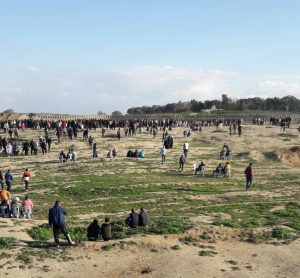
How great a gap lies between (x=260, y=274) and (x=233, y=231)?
12.7 ft

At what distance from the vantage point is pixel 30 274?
14930 millimetres

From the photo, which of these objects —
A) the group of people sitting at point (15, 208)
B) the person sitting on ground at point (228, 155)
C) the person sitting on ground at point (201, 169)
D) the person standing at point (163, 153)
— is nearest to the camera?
the group of people sitting at point (15, 208)

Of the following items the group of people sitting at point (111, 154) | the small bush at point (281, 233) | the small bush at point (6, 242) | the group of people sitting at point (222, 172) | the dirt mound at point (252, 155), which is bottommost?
the small bush at point (281, 233)

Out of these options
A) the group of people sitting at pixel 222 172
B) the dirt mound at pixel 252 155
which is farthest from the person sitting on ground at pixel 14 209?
the dirt mound at pixel 252 155

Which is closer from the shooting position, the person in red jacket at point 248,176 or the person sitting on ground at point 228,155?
the person in red jacket at point 248,176

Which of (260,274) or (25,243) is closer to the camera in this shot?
(260,274)

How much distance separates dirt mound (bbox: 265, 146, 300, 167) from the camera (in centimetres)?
4534

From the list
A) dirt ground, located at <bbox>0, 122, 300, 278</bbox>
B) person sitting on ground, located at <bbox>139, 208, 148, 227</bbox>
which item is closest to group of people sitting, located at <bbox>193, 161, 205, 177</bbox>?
dirt ground, located at <bbox>0, 122, 300, 278</bbox>

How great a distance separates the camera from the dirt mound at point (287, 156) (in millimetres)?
45344

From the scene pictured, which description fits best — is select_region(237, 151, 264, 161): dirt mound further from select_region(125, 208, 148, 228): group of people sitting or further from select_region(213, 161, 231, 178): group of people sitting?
select_region(125, 208, 148, 228): group of people sitting

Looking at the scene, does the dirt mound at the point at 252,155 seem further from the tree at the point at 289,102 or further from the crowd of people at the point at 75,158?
the tree at the point at 289,102

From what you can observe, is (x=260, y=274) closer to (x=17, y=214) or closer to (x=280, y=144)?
(x=17, y=214)

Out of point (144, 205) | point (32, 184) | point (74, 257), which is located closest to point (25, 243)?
point (74, 257)

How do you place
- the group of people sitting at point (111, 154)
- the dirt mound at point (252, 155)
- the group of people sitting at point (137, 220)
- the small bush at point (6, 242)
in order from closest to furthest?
the small bush at point (6, 242) < the group of people sitting at point (137, 220) < the group of people sitting at point (111, 154) < the dirt mound at point (252, 155)
